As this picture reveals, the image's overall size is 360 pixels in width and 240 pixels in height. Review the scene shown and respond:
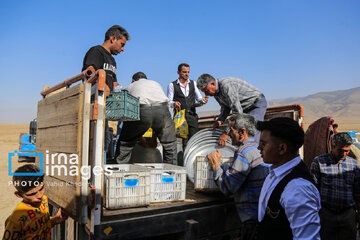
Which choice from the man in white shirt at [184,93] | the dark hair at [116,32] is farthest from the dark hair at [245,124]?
the man in white shirt at [184,93]

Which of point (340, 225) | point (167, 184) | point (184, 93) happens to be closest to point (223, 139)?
point (167, 184)

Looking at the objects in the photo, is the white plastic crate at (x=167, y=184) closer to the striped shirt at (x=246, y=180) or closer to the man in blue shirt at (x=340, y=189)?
the striped shirt at (x=246, y=180)

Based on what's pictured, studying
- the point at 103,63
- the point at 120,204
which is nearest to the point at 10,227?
the point at 120,204

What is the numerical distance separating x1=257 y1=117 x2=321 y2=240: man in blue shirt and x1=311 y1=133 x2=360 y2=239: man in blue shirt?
238cm

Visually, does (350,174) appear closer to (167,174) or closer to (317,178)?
(317,178)

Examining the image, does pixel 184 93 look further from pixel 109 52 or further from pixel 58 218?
pixel 58 218

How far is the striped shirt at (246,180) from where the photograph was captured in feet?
9.46

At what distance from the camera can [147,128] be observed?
13.5ft

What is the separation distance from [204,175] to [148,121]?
3.92 ft

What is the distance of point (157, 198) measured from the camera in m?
2.92

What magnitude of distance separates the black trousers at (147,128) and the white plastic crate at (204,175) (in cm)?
104

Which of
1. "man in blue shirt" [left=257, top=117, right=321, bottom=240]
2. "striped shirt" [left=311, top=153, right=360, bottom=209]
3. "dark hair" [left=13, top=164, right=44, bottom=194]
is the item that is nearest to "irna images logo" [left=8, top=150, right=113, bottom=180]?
"dark hair" [left=13, top=164, right=44, bottom=194]

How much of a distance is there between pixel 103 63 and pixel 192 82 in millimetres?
2489

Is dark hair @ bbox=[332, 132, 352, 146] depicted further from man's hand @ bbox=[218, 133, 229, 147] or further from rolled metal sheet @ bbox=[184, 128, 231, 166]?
rolled metal sheet @ bbox=[184, 128, 231, 166]
